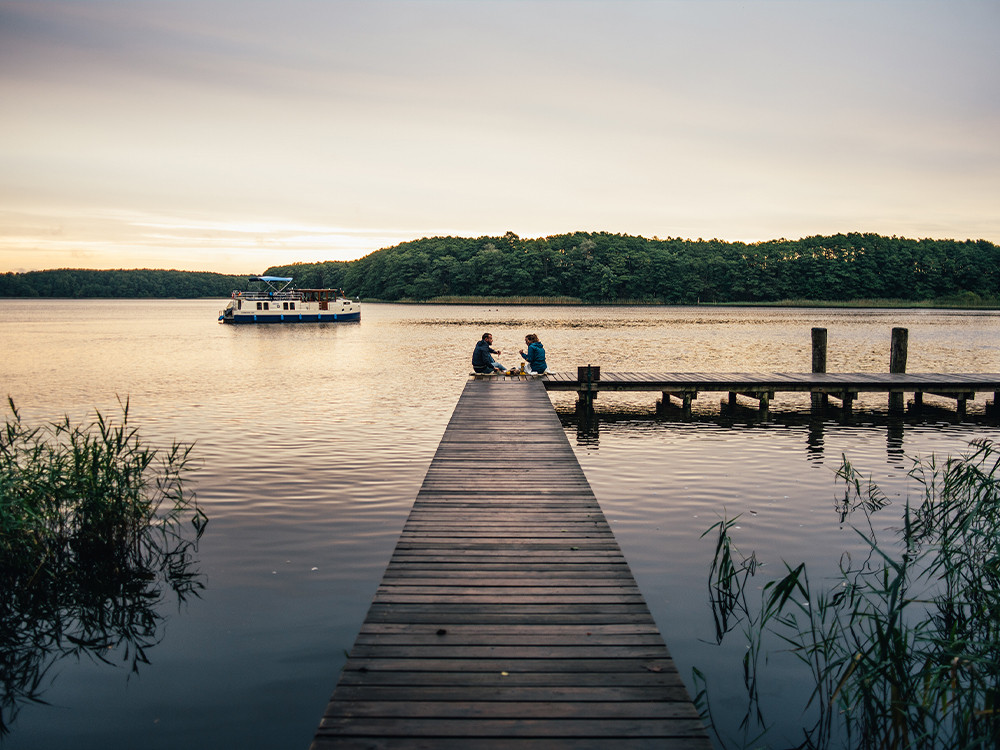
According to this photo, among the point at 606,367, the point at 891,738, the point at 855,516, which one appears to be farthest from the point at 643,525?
the point at 606,367

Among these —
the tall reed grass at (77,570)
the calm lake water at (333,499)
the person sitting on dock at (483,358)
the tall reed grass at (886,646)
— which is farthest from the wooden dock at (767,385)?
the tall reed grass at (77,570)

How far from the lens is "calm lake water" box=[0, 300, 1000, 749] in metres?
5.28

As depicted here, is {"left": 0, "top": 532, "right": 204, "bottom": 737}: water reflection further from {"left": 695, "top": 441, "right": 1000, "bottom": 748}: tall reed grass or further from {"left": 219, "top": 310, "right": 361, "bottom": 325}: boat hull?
{"left": 219, "top": 310, "right": 361, "bottom": 325}: boat hull

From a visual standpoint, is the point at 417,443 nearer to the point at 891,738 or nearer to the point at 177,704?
the point at 177,704

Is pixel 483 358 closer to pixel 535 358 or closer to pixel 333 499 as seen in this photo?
pixel 535 358

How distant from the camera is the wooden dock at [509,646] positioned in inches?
139

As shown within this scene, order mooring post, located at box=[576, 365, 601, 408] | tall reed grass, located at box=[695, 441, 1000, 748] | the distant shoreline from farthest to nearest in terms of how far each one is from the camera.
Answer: the distant shoreline
mooring post, located at box=[576, 365, 601, 408]
tall reed grass, located at box=[695, 441, 1000, 748]

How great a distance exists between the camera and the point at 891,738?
15.7 ft

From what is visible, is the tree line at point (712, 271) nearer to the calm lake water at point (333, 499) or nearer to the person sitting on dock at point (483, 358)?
the calm lake water at point (333, 499)

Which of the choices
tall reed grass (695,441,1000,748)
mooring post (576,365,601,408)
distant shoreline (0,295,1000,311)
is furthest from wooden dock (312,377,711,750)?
distant shoreline (0,295,1000,311)

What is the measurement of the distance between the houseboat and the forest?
5724 cm

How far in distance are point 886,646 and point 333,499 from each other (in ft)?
25.3

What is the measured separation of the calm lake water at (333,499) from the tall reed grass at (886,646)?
32 centimetres

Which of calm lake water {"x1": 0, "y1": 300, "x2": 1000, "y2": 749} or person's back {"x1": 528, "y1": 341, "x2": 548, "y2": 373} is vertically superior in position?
person's back {"x1": 528, "y1": 341, "x2": 548, "y2": 373}
